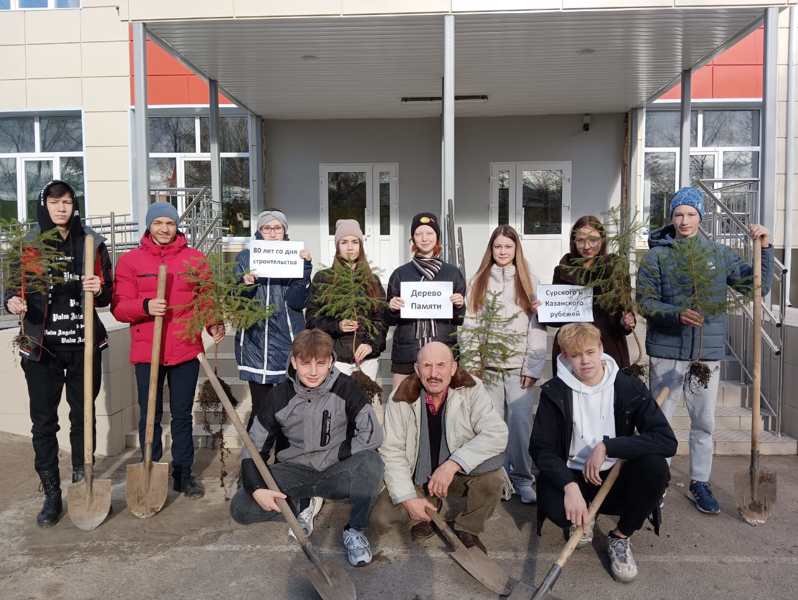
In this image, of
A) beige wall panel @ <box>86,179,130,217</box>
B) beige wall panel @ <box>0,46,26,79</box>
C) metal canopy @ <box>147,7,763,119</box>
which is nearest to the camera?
metal canopy @ <box>147,7,763,119</box>

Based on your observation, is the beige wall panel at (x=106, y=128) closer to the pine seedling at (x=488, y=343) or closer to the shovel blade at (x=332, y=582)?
the pine seedling at (x=488, y=343)

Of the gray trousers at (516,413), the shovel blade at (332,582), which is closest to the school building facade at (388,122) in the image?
the gray trousers at (516,413)

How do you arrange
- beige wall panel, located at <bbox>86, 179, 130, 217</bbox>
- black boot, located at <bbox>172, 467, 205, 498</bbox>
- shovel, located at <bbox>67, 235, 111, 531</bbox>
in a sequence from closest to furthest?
1. shovel, located at <bbox>67, 235, 111, 531</bbox>
2. black boot, located at <bbox>172, 467, 205, 498</bbox>
3. beige wall panel, located at <bbox>86, 179, 130, 217</bbox>

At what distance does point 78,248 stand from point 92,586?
198 centimetres

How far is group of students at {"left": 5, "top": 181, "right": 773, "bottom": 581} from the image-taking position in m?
3.35

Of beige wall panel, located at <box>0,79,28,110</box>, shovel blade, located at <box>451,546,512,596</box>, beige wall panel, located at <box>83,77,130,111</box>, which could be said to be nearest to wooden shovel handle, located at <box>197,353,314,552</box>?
shovel blade, located at <box>451,546,512,596</box>

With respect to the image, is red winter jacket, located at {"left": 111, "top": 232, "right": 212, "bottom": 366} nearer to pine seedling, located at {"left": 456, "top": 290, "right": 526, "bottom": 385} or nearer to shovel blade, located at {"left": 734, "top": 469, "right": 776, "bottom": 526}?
pine seedling, located at {"left": 456, "top": 290, "right": 526, "bottom": 385}

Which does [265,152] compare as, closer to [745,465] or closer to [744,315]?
[744,315]

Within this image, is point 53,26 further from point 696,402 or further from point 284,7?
point 696,402

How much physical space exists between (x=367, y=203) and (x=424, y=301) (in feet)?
25.3

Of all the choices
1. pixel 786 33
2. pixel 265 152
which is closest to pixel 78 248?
pixel 265 152

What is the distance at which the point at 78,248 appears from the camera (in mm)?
4121

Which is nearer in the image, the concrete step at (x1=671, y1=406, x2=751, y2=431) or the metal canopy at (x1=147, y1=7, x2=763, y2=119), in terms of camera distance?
the concrete step at (x1=671, y1=406, x2=751, y2=431)

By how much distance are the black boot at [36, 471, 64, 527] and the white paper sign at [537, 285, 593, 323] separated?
3.14 m
